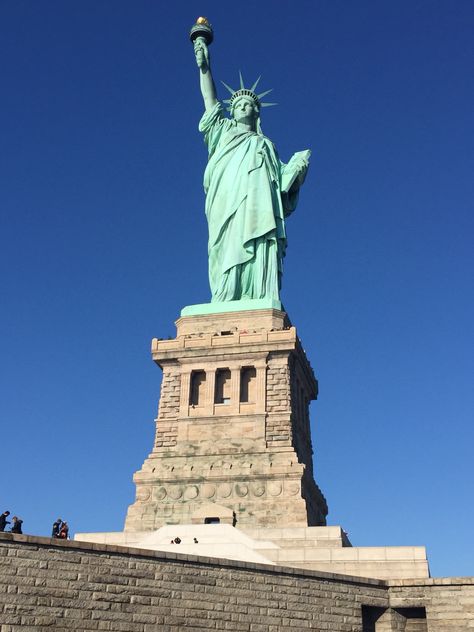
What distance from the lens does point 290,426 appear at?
27594 mm

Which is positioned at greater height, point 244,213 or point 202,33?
Result: point 202,33

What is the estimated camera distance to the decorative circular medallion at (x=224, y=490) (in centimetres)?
2630

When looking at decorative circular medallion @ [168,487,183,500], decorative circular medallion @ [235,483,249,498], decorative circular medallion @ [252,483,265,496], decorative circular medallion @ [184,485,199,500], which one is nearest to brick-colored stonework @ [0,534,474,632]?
decorative circular medallion @ [252,483,265,496]

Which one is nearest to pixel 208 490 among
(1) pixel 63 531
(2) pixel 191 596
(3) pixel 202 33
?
(1) pixel 63 531

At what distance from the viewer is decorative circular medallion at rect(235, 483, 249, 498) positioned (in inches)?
1030

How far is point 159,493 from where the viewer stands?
27.0 metres

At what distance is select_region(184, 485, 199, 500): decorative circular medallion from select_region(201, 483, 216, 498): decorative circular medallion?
217 millimetres

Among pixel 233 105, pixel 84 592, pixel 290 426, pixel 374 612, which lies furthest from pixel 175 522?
pixel 233 105

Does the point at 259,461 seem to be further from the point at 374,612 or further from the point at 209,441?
the point at 374,612

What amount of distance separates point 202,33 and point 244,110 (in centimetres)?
488

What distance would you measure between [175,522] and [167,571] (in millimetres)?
11603

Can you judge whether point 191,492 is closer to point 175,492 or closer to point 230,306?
point 175,492

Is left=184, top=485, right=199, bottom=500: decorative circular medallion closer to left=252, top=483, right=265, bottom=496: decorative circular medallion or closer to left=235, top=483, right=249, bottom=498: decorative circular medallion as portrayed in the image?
left=235, top=483, right=249, bottom=498: decorative circular medallion

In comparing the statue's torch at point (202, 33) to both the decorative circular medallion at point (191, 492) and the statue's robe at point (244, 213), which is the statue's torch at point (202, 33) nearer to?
the statue's robe at point (244, 213)
